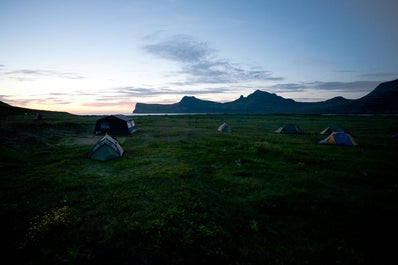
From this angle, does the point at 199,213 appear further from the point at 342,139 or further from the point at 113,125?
the point at 113,125

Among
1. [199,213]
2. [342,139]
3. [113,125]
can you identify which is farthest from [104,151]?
[342,139]

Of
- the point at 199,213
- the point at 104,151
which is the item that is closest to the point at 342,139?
the point at 199,213

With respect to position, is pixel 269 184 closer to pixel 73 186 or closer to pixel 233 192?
pixel 233 192

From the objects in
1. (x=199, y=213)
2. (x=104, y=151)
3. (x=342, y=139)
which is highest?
(x=342, y=139)

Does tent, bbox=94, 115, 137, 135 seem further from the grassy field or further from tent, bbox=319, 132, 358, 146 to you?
tent, bbox=319, 132, 358, 146

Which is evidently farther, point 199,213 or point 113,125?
point 113,125

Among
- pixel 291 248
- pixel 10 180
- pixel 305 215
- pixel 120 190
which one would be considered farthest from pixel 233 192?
pixel 10 180

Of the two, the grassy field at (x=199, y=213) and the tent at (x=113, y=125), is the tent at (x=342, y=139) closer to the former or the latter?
the grassy field at (x=199, y=213)

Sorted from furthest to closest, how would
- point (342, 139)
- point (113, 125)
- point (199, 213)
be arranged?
1. point (113, 125)
2. point (342, 139)
3. point (199, 213)

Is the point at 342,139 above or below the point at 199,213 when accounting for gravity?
above

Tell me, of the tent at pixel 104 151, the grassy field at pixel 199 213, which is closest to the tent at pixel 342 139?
the grassy field at pixel 199 213

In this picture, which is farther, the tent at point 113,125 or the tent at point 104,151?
the tent at point 113,125

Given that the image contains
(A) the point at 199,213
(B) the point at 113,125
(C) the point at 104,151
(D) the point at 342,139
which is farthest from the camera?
(B) the point at 113,125

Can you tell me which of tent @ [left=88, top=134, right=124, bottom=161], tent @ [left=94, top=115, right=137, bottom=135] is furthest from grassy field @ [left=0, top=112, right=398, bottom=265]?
tent @ [left=94, top=115, right=137, bottom=135]
